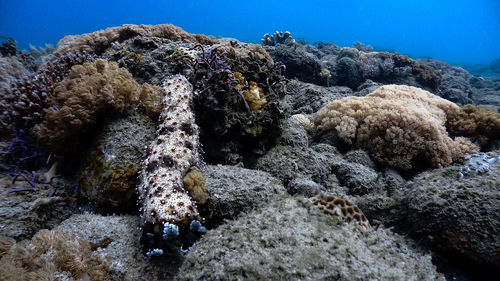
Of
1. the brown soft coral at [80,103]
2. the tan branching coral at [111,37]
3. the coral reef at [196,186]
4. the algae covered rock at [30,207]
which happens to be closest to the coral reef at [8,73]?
the tan branching coral at [111,37]

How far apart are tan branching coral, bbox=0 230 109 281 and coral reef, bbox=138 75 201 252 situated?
54 centimetres

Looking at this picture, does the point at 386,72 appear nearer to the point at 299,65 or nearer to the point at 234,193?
the point at 299,65

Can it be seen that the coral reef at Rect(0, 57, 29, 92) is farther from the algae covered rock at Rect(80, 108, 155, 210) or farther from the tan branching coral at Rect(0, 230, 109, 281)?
the tan branching coral at Rect(0, 230, 109, 281)

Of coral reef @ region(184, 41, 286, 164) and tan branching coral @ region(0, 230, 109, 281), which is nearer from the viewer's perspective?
tan branching coral @ region(0, 230, 109, 281)

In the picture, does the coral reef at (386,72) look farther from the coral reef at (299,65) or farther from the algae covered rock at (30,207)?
the algae covered rock at (30,207)

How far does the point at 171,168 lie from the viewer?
2.91 meters

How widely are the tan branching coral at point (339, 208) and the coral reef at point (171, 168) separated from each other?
1.42m

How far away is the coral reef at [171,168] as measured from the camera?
2412 millimetres

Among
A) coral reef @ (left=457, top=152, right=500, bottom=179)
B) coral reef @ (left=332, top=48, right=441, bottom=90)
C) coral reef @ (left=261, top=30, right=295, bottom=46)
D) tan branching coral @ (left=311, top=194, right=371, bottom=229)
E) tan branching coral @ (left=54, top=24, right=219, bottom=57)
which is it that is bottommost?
tan branching coral @ (left=311, top=194, right=371, bottom=229)

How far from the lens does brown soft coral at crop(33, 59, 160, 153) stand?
11.2ft

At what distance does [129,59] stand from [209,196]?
11.9 feet

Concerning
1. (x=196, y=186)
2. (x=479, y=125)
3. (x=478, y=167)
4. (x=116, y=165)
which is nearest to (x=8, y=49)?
(x=116, y=165)

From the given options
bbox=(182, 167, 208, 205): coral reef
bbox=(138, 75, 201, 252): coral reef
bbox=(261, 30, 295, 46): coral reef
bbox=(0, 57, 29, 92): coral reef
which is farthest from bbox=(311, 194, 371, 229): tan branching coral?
bbox=(261, 30, 295, 46): coral reef

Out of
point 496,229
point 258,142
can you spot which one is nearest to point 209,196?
point 258,142
